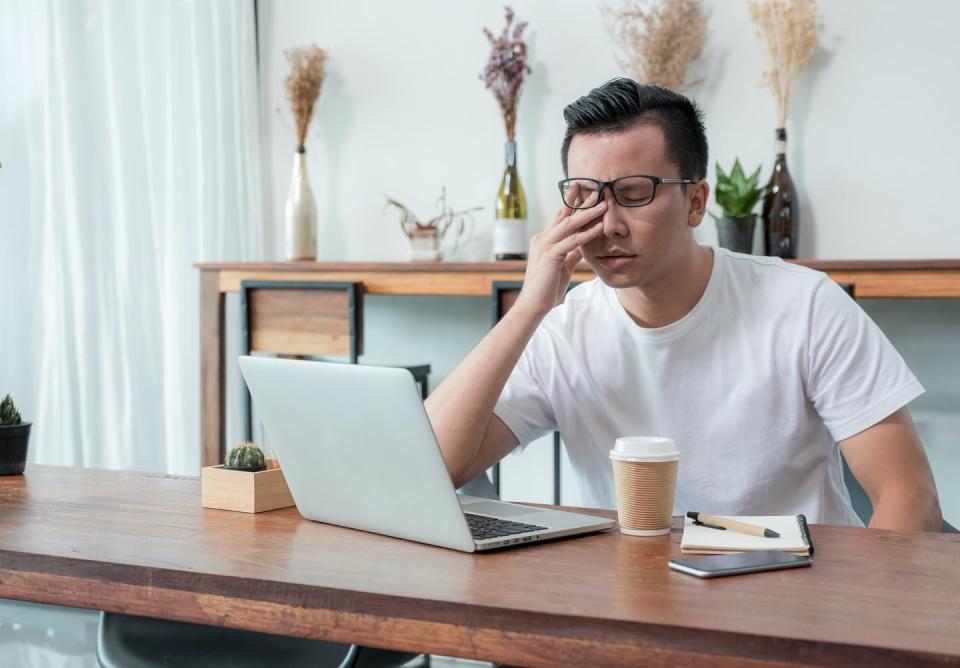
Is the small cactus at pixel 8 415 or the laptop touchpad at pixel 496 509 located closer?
the laptop touchpad at pixel 496 509

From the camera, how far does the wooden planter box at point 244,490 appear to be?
133cm

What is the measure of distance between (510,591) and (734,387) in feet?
2.50

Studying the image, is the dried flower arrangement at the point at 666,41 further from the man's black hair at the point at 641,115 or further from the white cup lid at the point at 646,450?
the white cup lid at the point at 646,450

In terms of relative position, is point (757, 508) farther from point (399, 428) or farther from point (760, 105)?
point (760, 105)

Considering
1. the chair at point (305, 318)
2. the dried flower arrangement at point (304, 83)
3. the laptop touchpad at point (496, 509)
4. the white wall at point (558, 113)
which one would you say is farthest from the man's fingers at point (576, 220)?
the dried flower arrangement at point (304, 83)

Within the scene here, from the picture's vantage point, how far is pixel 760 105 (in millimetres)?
3230

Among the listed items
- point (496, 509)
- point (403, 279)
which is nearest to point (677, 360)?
point (496, 509)

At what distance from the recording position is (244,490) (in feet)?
4.40

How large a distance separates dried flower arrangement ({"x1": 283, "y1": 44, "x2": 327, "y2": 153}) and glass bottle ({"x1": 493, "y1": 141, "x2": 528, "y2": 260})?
28.9 inches

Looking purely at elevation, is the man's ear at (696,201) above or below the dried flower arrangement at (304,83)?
below

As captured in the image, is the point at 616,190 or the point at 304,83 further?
the point at 304,83

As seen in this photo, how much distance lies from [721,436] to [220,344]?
2136 millimetres

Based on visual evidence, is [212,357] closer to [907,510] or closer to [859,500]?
[859,500]

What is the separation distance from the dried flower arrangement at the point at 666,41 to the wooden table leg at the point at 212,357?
57.0 inches
